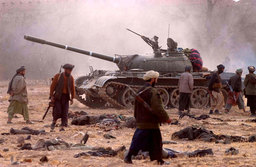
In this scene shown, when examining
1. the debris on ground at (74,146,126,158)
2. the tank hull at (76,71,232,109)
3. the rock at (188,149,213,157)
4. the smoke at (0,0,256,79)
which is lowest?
the debris on ground at (74,146,126,158)

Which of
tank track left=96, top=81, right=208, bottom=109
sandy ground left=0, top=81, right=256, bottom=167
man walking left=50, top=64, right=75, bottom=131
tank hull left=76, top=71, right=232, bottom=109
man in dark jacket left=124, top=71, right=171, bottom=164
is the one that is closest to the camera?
man in dark jacket left=124, top=71, right=171, bottom=164

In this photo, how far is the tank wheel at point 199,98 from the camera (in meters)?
21.4

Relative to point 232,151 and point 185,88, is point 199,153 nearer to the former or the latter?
point 232,151

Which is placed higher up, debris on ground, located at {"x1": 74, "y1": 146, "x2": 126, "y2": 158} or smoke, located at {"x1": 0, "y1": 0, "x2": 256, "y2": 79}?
smoke, located at {"x1": 0, "y1": 0, "x2": 256, "y2": 79}

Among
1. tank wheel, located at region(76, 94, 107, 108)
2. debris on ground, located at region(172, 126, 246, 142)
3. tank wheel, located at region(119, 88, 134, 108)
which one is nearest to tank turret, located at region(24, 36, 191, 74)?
tank wheel, located at region(119, 88, 134, 108)

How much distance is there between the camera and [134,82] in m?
20.7

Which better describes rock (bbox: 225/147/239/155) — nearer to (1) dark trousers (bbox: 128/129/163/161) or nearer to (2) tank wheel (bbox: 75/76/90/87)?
(1) dark trousers (bbox: 128/129/163/161)

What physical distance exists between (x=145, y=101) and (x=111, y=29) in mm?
46475

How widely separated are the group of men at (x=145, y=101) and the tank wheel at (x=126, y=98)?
3567 mm

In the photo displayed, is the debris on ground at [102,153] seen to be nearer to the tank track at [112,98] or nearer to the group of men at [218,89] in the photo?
the group of men at [218,89]

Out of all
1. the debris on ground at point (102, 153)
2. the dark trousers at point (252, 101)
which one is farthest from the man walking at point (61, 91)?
the dark trousers at point (252, 101)

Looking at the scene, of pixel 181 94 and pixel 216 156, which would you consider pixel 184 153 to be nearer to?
pixel 216 156

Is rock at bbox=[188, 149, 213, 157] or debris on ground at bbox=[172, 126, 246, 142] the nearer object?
rock at bbox=[188, 149, 213, 157]

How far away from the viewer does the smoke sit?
174ft
